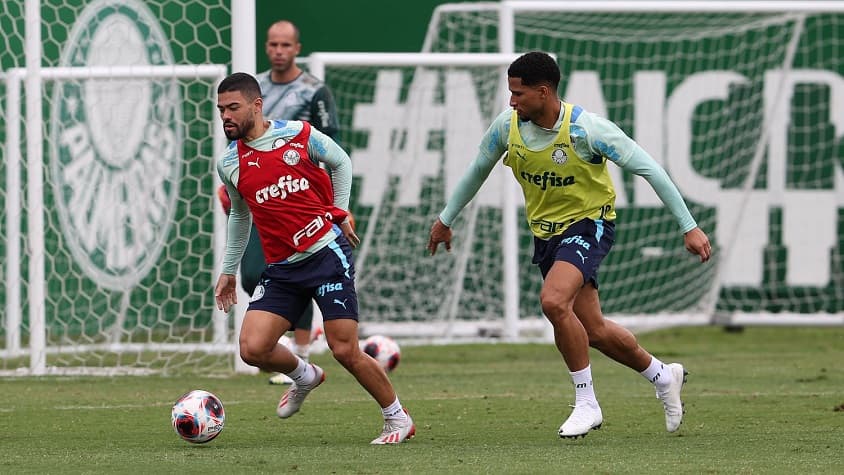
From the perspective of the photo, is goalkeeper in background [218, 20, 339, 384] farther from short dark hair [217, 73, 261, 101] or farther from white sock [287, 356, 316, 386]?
short dark hair [217, 73, 261, 101]

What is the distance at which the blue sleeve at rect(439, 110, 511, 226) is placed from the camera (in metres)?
7.58

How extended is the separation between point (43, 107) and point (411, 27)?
4.49 meters

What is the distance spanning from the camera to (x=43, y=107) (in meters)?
12.2

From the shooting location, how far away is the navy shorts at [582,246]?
7.43 metres

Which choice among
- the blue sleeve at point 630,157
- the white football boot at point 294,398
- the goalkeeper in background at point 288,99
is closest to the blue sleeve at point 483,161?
the blue sleeve at point 630,157

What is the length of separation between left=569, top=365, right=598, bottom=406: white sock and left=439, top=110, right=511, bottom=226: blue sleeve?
1030mm

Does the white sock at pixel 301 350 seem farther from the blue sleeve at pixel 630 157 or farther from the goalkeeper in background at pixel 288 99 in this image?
the blue sleeve at pixel 630 157

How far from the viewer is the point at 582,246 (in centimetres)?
747

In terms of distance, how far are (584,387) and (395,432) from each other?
95cm

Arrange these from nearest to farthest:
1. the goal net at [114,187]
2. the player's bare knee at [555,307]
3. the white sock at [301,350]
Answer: the player's bare knee at [555,307] → the white sock at [301,350] → the goal net at [114,187]

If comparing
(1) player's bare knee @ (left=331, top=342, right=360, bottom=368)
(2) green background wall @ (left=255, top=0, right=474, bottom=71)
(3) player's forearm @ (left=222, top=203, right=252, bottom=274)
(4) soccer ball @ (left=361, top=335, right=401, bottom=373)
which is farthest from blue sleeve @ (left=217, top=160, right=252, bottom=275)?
(2) green background wall @ (left=255, top=0, right=474, bottom=71)

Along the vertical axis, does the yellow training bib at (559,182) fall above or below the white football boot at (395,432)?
above

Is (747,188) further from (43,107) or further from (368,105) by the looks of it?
(43,107)

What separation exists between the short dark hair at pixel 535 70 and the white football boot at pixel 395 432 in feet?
5.72
